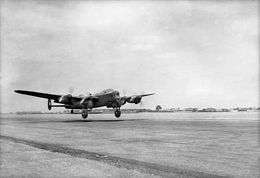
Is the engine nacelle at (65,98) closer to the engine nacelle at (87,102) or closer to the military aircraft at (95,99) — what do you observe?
the military aircraft at (95,99)

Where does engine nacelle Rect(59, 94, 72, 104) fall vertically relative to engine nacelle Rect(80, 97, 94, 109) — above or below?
above

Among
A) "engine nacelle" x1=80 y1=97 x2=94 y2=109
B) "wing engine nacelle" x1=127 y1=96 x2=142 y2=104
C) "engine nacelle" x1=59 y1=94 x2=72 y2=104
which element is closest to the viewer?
"engine nacelle" x1=59 y1=94 x2=72 y2=104

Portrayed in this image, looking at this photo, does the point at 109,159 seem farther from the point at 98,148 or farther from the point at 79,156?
the point at 98,148

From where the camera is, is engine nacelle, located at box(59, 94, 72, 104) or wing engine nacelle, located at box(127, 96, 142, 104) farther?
wing engine nacelle, located at box(127, 96, 142, 104)

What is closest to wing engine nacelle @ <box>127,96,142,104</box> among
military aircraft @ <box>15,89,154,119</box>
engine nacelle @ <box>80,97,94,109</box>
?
military aircraft @ <box>15,89,154,119</box>

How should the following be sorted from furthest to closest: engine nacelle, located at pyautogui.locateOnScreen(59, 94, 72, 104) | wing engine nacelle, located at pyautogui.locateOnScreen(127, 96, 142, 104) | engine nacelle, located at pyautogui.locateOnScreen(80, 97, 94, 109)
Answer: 1. wing engine nacelle, located at pyautogui.locateOnScreen(127, 96, 142, 104)
2. engine nacelle, located at pyautogui.locateOnScreen(80, 97, 94, 109)
3. engine nacelle, located at pyautogui.locateOnScreen(59, 94, 72, 104)

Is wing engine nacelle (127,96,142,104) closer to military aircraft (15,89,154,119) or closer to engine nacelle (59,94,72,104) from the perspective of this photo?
military aircraft (15,89,154,119)

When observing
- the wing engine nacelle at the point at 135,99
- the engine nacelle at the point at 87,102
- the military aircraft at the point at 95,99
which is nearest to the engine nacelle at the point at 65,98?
the military aircraft at the point at 95,99

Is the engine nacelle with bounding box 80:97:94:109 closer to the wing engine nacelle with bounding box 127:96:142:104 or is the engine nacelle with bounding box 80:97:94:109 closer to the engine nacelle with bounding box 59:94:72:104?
the engine nacelle with bounding box 59:94:72:104

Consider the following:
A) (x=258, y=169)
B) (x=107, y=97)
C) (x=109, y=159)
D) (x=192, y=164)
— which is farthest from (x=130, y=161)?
(x=107, y=97)

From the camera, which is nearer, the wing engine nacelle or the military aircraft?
the military aircraft

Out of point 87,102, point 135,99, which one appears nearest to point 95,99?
point 87,102

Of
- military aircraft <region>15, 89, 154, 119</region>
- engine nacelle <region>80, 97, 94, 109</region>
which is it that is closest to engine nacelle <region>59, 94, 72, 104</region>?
military aircraft <region>15, 89, 154, 119</region>

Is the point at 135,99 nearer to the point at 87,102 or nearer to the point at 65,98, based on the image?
the point at 87,102
